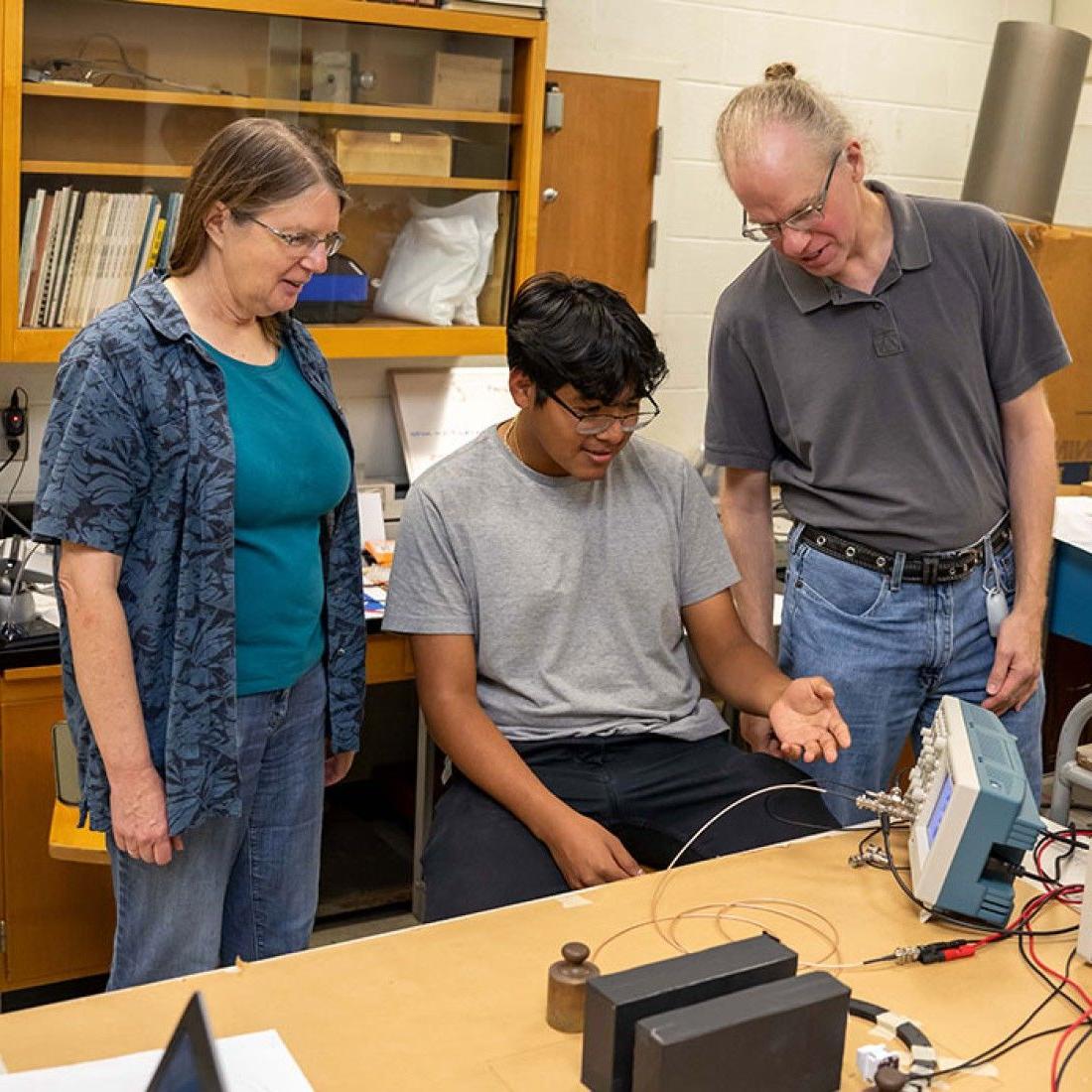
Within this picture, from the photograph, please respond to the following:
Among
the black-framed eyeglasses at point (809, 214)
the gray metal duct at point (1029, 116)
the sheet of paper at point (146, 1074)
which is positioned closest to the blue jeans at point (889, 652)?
the black-framed eyeglasses at point (809, 214)

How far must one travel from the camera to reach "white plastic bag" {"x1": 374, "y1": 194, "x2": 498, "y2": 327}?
3.20 m

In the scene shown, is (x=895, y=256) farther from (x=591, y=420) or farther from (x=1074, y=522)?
(x=1074, y=522)

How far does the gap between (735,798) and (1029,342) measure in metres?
0.78

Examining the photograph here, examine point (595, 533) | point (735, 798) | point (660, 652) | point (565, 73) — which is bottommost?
point (735, 798)

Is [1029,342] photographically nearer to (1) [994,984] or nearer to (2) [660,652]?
(2) [660,652]

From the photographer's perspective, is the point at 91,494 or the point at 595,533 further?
the point at 595,533

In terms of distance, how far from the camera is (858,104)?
4.01 m

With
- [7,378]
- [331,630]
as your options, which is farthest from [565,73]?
[331,630]

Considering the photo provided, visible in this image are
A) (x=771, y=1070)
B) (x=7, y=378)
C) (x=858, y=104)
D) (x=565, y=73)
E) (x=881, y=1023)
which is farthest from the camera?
(x=858, y=104)

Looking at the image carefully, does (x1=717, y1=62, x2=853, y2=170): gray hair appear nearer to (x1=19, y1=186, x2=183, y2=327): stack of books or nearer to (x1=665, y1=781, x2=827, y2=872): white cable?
(x1=665, y1=781, x2=827, y2=872): white cable

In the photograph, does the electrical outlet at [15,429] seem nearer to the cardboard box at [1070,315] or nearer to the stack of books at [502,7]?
the stack of books at [502,7]

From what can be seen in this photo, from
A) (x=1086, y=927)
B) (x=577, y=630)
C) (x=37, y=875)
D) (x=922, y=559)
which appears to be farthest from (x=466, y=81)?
(x=1086, y=927)

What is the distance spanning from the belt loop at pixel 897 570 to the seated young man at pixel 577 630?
210mm

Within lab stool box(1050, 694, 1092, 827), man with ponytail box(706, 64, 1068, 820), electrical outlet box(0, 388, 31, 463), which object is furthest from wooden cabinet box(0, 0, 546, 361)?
lab stool box(1050, 694, 1092, 827)
